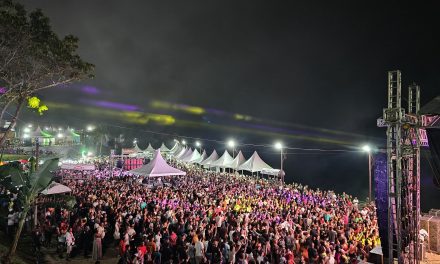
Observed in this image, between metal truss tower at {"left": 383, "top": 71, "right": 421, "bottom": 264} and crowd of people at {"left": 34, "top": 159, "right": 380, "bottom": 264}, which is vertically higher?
metal truss tower at {"left": 383, "top": 71, "right": 421, "bottom": 264}

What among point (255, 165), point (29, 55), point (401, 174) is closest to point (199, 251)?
point (401, 174)

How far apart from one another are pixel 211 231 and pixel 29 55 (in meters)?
10.3

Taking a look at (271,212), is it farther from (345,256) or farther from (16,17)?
(16,17)

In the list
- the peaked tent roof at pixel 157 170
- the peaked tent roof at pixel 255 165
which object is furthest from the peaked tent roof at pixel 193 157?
the peaked tent roof at pixel 157 170

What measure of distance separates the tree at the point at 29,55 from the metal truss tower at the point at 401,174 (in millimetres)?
12349

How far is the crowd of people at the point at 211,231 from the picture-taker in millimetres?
8930

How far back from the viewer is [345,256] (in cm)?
905

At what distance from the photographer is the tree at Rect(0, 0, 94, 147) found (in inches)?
458

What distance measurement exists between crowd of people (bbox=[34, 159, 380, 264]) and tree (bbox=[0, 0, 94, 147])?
557 cm

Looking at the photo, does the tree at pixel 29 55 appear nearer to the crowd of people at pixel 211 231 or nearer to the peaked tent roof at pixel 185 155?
the crowd of people at pixel 211 231

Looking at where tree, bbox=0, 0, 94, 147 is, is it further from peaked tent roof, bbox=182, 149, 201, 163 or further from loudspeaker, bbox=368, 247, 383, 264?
peaked tent roof, bbox=182, 149, 201, 163

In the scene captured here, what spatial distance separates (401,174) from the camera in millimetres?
9422

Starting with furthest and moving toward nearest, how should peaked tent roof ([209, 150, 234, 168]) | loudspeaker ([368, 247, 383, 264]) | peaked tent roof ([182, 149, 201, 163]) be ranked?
peaked tent roof ([182, 149, 201, 163]), peaked tent roof ([209, 150, 234, 168]), loudspeaker ([368, 247, 383, 264])

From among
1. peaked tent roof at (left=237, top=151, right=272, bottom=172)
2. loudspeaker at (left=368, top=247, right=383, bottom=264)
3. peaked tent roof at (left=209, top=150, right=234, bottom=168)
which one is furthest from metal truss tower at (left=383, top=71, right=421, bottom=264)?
peaked tent roof at (left=209, top=150, right=234, bottom=168)
